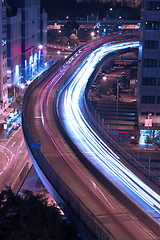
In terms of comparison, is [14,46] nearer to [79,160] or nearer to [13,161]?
[13,161]

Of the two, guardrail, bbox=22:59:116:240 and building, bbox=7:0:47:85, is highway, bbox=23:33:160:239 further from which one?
building, bbox=7:0:47:85

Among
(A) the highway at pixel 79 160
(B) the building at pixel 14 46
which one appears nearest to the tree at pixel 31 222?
(A) the highway at pixel 79 160

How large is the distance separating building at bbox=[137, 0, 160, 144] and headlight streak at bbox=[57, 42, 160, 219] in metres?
8.53

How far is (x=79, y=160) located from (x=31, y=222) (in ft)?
53.1

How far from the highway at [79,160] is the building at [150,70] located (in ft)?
27.0

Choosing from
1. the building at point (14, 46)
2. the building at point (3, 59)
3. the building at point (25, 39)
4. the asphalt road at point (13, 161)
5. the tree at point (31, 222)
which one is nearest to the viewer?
the tree at point (31, 222)

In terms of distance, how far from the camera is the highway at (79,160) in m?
30.9

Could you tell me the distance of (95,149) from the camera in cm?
4691

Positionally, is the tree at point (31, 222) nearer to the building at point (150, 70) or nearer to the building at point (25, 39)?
the building at point (150, 70)

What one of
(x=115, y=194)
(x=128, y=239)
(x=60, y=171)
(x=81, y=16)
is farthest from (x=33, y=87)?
(x=81, y=16)

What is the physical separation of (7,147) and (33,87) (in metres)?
18.7

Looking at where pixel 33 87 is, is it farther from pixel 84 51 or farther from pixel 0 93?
pixel 84 51

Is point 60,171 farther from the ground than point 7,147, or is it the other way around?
point 60,171

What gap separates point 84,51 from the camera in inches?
4424
